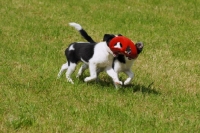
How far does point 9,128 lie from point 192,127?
2.28m

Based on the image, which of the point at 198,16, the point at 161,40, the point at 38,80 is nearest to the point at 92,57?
the point at 38,80

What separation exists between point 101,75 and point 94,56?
4.49 ft

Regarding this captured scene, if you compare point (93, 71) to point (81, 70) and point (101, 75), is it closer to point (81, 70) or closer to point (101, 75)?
point (81, 70)

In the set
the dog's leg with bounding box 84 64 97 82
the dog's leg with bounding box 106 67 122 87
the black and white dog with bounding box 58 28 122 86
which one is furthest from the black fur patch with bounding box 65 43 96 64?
the dog's leg with bounding box 106 67 122 87

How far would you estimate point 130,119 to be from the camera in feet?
19.8

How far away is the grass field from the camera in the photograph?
19.4ft

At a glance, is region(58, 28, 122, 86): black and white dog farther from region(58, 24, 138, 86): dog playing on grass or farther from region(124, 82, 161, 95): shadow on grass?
region(124, 82, 161, 95): shadow on grass

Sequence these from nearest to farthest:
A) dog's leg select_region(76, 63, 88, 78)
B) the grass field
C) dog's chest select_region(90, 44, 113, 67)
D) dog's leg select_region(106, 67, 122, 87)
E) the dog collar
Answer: the grass field
the dog collar
dog's chest select_region(90, 44, 113, 67)
dog's leg select_region(106, 67, 122, 87)
dog's leg select_region(76, 63, 88, 78)

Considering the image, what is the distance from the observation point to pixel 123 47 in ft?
22.1

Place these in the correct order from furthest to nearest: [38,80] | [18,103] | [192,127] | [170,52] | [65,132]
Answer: [170,52] → [38,80] → [18,103] → [192,127] → [65,132]

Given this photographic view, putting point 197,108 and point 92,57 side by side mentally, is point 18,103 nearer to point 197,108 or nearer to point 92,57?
point 92,57

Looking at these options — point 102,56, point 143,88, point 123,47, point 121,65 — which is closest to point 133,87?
point 143,88

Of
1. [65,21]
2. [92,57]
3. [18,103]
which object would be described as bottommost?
[65,21]

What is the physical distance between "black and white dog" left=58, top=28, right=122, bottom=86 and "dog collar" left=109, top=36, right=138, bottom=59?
0.11m
